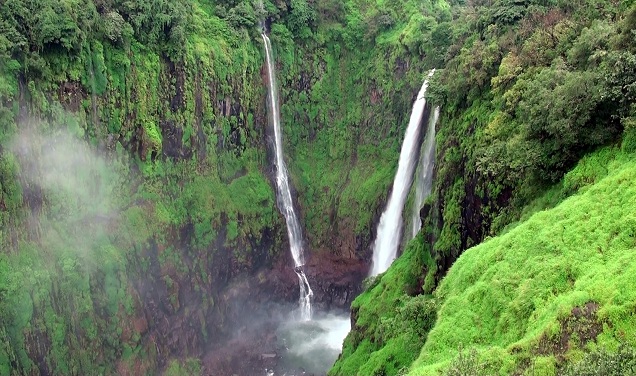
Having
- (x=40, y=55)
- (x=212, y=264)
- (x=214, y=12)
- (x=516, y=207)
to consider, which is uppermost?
(x=214, y=12)

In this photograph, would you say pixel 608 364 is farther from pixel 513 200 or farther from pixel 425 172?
pixel 425 172

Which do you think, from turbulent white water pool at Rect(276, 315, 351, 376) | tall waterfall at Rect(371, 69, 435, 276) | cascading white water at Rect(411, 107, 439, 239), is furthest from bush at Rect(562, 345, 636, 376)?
turbulent white water pool at Rect(276, 315, 351, 376)

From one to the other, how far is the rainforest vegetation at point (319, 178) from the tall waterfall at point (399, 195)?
9.62ft

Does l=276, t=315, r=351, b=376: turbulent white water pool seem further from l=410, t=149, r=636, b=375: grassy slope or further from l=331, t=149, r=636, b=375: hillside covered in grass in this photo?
l=410, t=149, r=636, b=375: grassy slope

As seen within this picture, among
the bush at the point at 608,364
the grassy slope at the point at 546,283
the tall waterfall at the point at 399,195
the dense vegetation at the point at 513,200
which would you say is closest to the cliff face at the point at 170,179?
the tall waterfall at the point at 399,195

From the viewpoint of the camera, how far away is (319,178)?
36.6m

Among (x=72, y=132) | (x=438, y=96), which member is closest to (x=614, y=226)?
(x=438, y=96)

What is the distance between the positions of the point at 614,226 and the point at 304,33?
97.8 feet

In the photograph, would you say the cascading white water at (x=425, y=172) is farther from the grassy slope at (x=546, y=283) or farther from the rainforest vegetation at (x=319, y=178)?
the grassy slope at (x=546, y=283)

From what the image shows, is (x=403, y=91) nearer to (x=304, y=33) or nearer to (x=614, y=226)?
(x=304, y=33)

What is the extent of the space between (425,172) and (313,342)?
1197 centimetres

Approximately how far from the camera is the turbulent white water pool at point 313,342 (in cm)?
2869

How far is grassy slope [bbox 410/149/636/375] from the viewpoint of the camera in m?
8.54

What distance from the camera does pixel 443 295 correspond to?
12969 millimetres
